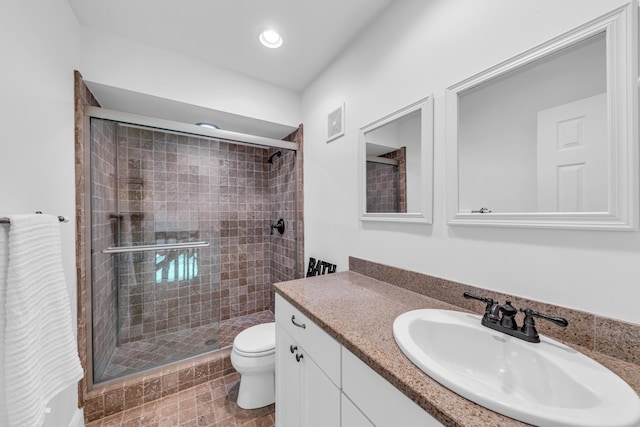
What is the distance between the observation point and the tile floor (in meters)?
1.44

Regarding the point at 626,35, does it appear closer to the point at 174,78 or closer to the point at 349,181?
the point at 349,181

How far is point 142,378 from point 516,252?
228 cm

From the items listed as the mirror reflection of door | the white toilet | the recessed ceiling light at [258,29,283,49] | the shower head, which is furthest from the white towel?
the shower head

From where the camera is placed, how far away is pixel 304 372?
104 centimetres

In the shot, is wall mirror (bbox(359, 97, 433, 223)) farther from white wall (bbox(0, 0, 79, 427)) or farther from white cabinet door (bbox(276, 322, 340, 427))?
white wall (bbox(0, 0, 79, 427))

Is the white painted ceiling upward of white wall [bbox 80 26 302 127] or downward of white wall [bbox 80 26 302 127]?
upward

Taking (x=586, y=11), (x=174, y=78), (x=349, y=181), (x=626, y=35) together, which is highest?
(x=174, y=78)

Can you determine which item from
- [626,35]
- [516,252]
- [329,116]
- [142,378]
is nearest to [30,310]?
[142,378]

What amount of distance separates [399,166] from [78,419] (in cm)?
229

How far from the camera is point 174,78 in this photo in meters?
1.76

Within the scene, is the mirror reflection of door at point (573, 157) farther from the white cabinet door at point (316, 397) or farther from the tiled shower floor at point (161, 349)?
the tiled shower floor at point (161, 349)

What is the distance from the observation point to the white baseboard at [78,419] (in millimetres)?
1289

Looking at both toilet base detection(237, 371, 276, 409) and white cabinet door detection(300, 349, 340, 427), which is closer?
white cabinet door detection(300, 349, 340, 427)

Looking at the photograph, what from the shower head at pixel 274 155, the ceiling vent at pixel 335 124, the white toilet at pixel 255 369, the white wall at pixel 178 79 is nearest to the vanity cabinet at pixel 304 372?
the white toilet at pixel 255 369
